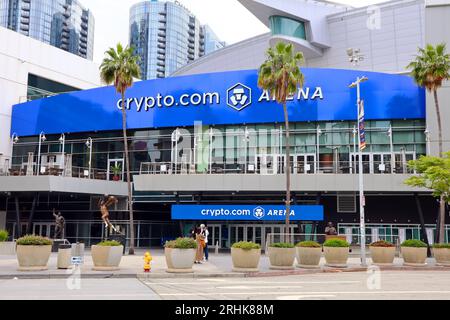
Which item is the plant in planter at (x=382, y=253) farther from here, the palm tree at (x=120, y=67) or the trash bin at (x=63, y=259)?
the palm tree at (x=120, y=67)

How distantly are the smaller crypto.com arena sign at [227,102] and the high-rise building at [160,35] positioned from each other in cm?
12843

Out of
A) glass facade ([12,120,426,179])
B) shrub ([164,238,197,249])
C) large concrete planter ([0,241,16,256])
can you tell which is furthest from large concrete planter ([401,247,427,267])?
large concrete planter ([0,241,16,256])

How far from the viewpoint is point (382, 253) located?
27094 millimetres

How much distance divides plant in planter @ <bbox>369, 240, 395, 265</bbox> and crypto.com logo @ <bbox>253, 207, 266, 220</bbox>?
12.9 meters

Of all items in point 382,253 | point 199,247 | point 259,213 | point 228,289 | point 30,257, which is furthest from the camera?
point 259,213

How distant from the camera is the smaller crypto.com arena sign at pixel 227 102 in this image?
1687 inches

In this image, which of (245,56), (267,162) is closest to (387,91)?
(267,162)

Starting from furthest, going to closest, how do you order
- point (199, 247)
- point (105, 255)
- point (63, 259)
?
point (199, 247)
point (63, 259)
point (105, 255)

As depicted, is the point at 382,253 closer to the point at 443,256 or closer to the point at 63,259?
the point at 443,256

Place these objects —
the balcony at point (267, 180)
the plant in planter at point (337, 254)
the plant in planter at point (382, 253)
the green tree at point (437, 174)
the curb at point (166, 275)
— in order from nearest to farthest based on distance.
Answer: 1. the curb at point (166, 275)
2. the plant in planter at point (337, 254)
3. the plant in planter at point (382, 253)
4. the green tree at point (437, 174)
5. the balcony at point (267, 180)

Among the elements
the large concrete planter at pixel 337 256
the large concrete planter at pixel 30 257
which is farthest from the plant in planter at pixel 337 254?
the large concrete planter at pixel 30 257

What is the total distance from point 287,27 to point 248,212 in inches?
1341

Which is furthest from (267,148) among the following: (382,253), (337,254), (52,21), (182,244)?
(52,21)
